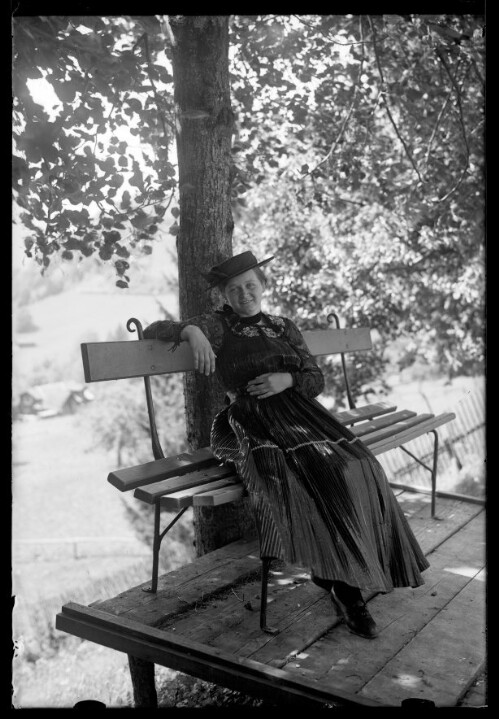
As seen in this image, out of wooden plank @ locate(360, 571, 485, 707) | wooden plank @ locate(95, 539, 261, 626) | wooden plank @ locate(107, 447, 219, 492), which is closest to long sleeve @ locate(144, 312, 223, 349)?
wooden plank @ locate(107, 447, 219, 492)

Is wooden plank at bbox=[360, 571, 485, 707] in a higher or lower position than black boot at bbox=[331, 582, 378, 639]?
lower

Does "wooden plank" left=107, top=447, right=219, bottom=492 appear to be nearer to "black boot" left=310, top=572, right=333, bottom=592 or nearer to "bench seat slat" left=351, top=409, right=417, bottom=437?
"black boot" left=310, top=572, right=333, bottom=592

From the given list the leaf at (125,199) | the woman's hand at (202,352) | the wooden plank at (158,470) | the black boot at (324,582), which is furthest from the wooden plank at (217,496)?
the leaf at (125,199)

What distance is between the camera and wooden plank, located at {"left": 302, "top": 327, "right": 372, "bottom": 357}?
176 inches

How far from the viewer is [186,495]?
274 centimetres

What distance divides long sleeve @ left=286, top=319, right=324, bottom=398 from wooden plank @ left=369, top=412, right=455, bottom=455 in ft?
1.62

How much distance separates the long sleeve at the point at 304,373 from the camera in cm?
323

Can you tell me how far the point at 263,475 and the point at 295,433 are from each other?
0.91 feet

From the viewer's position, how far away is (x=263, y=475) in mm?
2805

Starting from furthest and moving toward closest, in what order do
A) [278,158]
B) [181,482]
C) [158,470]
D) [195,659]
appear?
1. [278,158]
2. [158,470]
3. [181,482]
4. [195,659]

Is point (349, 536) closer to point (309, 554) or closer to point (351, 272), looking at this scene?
point (309, 554)

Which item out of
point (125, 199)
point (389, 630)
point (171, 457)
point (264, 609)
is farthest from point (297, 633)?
point (125, 199)

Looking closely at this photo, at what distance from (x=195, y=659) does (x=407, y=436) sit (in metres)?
1.82

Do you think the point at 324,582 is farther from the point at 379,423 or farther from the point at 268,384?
the point at 379,423
